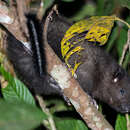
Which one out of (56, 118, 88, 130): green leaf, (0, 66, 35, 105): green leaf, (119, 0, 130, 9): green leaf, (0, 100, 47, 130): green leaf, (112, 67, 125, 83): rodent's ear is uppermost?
(119, 0, 130, 9): green leaf

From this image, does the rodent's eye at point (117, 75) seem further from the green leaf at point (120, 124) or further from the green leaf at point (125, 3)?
the green leaf at point (125, 3)

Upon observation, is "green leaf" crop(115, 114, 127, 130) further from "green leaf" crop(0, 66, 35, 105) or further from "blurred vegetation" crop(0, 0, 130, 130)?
"green leaf" crop(0, 66, 35, 105)

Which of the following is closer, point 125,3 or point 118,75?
point 125,3

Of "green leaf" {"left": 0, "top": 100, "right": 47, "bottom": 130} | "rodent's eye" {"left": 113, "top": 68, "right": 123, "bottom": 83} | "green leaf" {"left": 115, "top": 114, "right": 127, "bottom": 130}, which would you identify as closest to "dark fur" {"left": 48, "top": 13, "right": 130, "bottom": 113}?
"rodent's eye" {"left": 113, "top": 68, "right": 123, "bottom": 83}

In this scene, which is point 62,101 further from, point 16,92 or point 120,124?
point 16,92

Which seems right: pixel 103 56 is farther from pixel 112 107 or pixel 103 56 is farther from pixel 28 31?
pixel 28 31

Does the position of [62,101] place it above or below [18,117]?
below

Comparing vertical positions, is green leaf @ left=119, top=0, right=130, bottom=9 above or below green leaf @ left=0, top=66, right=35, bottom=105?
above

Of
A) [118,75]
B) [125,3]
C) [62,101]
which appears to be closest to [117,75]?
[118,75]

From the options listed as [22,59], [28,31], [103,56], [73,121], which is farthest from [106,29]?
[22,59]
